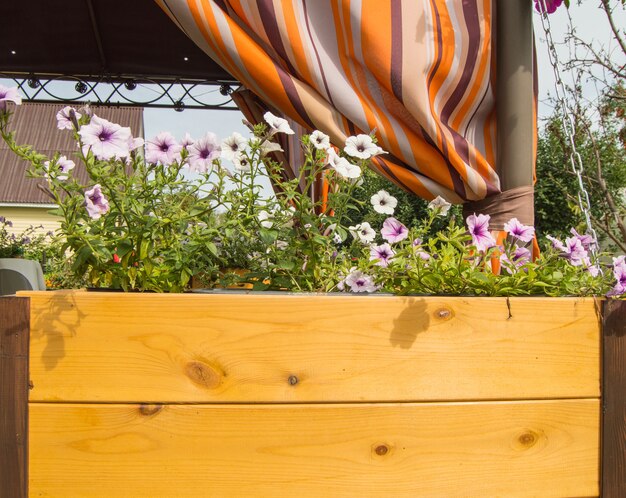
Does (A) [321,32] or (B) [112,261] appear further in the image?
(A) [321,32]

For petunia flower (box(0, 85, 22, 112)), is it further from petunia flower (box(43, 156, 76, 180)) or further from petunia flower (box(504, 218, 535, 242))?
petunia flower (box(504, 218, 535, 242))

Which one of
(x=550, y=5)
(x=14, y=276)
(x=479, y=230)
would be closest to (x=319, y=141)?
(x=479, y=230)

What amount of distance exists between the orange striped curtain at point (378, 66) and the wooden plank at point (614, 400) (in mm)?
479

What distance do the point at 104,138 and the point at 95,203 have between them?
0.11 metres

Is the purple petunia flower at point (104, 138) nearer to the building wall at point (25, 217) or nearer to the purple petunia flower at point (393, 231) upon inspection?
the purple petunia flower at point (393, 231)

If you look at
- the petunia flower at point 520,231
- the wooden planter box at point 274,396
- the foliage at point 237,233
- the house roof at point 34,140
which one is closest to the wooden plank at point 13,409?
the wooden planter box at point 274,396

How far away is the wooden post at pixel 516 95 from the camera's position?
1317 millimetres

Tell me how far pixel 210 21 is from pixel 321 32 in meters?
0.28

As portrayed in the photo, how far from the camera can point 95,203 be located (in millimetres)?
924

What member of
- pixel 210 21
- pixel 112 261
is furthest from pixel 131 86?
pixel 112 261

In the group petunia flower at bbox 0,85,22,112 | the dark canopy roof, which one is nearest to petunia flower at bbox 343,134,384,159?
petunia flower at bbox 0,85,22,112

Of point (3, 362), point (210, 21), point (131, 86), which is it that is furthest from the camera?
point (131, 86)

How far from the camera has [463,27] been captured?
1354 millimetres

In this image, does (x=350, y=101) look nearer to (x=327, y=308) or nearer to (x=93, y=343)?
(x=327, y=308)
